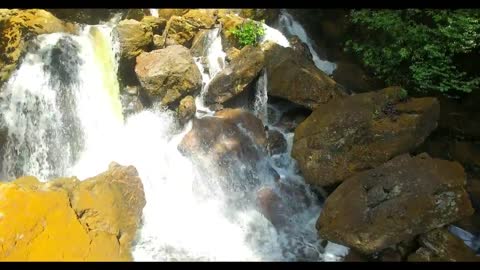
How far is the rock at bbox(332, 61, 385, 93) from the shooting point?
1072 cm

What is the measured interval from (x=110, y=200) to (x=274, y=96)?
4.99m

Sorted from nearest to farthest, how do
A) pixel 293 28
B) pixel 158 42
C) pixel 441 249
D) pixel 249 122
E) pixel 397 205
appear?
pixel 441 249 < pixel 397 205 < pixel 249 122 < pixel 158 42 < pixel 293 28

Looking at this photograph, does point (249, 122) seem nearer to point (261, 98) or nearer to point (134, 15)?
point (261, 98)

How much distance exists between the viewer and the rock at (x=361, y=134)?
7938 millimetres

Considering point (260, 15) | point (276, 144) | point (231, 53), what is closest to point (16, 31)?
point (231, 53)

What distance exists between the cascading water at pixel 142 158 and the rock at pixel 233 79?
17.0 inches

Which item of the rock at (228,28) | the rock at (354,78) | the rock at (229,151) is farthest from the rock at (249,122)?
the rock at (354,78)

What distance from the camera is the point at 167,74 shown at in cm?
975

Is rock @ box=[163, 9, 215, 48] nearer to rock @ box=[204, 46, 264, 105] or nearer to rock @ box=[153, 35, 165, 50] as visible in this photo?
rock @ box=[153, 35, 165, 50]

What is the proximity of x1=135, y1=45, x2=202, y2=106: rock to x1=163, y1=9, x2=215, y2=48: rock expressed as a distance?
89cm

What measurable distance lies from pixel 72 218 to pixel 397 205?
5.69 metres

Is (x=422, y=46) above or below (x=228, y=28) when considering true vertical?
above

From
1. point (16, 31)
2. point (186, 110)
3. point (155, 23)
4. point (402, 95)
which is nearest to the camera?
point (402, 95)

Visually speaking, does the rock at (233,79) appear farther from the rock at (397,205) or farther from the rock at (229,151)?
the rock at (397,205)
